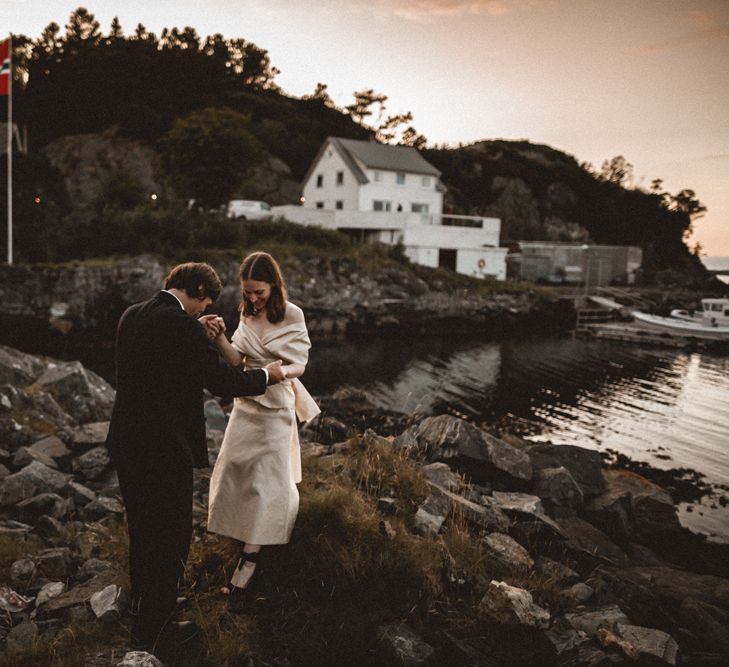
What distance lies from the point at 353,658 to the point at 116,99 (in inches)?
2819

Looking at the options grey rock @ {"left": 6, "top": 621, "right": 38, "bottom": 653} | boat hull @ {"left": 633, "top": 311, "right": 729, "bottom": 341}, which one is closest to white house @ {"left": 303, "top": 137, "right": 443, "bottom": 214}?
boat hull @ {"left": 633, "top": 311, "right": 729, "bottom": 341}

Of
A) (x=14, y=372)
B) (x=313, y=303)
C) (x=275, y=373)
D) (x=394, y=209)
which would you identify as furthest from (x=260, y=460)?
(x=394, y=209)

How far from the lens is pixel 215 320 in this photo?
444cm

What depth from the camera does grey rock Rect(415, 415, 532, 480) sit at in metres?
9.22

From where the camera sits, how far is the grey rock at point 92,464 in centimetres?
827

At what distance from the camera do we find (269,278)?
4.68m

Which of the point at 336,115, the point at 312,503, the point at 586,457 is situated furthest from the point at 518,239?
the point at 312,503

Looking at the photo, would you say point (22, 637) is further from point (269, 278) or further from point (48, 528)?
point (269, 278)

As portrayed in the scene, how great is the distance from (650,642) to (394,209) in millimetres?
51199

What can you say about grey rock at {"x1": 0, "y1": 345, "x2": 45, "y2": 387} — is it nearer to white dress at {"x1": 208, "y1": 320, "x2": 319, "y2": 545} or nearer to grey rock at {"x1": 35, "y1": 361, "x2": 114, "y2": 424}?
grey rock at {"x1": 35, "y1": 361, "x2": 114, "y2": 424}

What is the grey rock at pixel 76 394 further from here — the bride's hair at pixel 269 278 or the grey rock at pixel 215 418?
the bride's hair at pixel 269 278

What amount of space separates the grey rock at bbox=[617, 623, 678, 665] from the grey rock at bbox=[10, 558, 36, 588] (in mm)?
5464

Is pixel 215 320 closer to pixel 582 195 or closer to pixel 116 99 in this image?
pixel 116 99

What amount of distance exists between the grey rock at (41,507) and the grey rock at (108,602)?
99.6 inches
